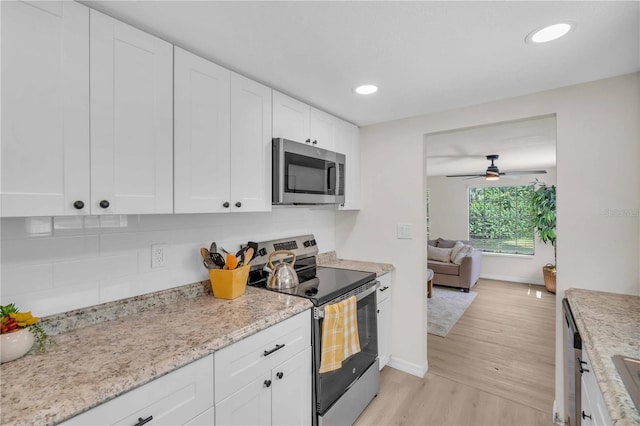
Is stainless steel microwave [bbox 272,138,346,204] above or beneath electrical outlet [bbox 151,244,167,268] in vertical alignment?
above

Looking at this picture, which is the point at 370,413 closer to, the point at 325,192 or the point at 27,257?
the point at 325,192

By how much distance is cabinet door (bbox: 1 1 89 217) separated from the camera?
1010 millimetres

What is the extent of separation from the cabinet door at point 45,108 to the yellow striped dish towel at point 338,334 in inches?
51.7

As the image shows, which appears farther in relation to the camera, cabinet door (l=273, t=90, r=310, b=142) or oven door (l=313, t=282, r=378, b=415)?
cabinet door (l=273, t=90, r=310, b=142)

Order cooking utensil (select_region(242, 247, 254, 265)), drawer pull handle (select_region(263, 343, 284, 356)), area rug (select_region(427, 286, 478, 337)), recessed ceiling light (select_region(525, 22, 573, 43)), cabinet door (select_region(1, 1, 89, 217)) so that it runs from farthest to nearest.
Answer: area rug (select_region(427, 286, 478, 337)), cooking utensil (select_region(242, 247, 254, 265)), drawer pull handle (select_region(263, 343, 284, 356)), recessed ceiling light (select_region(525, 22, 573, 43)), cabinet door (select_region(1, 1, 89, 217))

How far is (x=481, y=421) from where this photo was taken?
2088 mm

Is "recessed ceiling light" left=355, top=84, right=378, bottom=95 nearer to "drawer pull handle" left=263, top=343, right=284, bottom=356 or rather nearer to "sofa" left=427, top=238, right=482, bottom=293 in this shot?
"drawer pull handle" left=263, top=343, right=284, bottom=356

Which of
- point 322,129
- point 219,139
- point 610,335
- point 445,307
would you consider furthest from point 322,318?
point 445,307

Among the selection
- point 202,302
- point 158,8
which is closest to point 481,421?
point 202,302

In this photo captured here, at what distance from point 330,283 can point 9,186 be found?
1658mm

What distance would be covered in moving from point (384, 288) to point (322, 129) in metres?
1.39

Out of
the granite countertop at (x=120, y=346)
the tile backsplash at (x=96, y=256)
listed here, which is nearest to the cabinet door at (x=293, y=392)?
the granite countertop at (x=120, y=346)

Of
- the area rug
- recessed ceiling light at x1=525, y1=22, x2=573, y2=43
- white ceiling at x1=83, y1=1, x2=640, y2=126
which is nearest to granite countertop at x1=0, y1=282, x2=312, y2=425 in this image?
white ceiling at x1=83, y1=1, x2=640, y2=126

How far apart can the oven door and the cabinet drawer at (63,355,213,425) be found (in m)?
0.70
